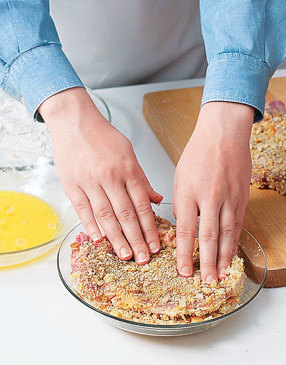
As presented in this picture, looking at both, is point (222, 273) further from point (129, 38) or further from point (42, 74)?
point (129, 38)

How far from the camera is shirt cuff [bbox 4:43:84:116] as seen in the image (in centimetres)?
111

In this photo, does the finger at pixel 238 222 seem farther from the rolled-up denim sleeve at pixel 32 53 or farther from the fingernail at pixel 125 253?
the rolled-up denim sleeve at pixel 32 53

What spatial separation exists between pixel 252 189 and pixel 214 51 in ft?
1.16

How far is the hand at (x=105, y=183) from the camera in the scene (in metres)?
1.04

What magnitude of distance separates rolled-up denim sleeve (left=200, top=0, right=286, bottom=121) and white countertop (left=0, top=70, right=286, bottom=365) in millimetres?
385

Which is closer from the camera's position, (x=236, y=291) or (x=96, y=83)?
(x=236, y=291)

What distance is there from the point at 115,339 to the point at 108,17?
0.98 m

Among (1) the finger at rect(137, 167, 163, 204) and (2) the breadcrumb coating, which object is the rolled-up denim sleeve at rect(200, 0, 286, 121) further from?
(2) the breadcrumb coating

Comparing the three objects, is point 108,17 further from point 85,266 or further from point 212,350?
point 212,350

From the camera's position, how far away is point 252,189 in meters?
1.35

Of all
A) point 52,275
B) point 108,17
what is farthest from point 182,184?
point 108,17

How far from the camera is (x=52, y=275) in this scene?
1126mm

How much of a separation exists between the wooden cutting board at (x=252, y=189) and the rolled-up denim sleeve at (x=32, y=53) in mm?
435

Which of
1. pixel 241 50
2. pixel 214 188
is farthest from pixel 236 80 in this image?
pixel 214 188
